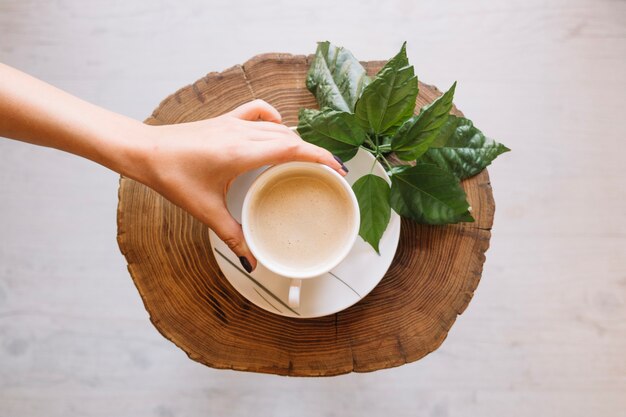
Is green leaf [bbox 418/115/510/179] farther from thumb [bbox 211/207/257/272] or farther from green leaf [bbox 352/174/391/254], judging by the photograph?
thumb [bbox 211/207/257/272]

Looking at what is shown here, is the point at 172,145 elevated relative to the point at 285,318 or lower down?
elevated

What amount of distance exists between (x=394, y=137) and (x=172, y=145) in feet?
1.20

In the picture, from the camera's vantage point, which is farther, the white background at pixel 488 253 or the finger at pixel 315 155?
the white background at pixel 488 253

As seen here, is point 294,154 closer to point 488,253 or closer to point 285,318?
point 285,318

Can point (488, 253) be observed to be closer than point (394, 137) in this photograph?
No

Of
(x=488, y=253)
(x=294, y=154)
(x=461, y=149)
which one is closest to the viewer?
(x=294, y=154)

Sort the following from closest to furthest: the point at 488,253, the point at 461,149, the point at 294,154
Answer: the point at 294,154
the point at 461,149
the point at 488,253

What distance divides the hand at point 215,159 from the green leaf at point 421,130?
Answer: 117 millimetres

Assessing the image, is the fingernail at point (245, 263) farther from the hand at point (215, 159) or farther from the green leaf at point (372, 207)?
the green leaf at point (372, 207)

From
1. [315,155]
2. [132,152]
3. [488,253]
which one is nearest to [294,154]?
[315,155]

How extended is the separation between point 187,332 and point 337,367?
0.29m

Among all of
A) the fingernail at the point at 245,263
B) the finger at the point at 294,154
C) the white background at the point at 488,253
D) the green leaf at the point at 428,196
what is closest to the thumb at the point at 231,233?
the fingernail at the point at 245,263

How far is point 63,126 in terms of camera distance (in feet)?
2.72

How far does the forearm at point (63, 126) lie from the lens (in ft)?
2.70
